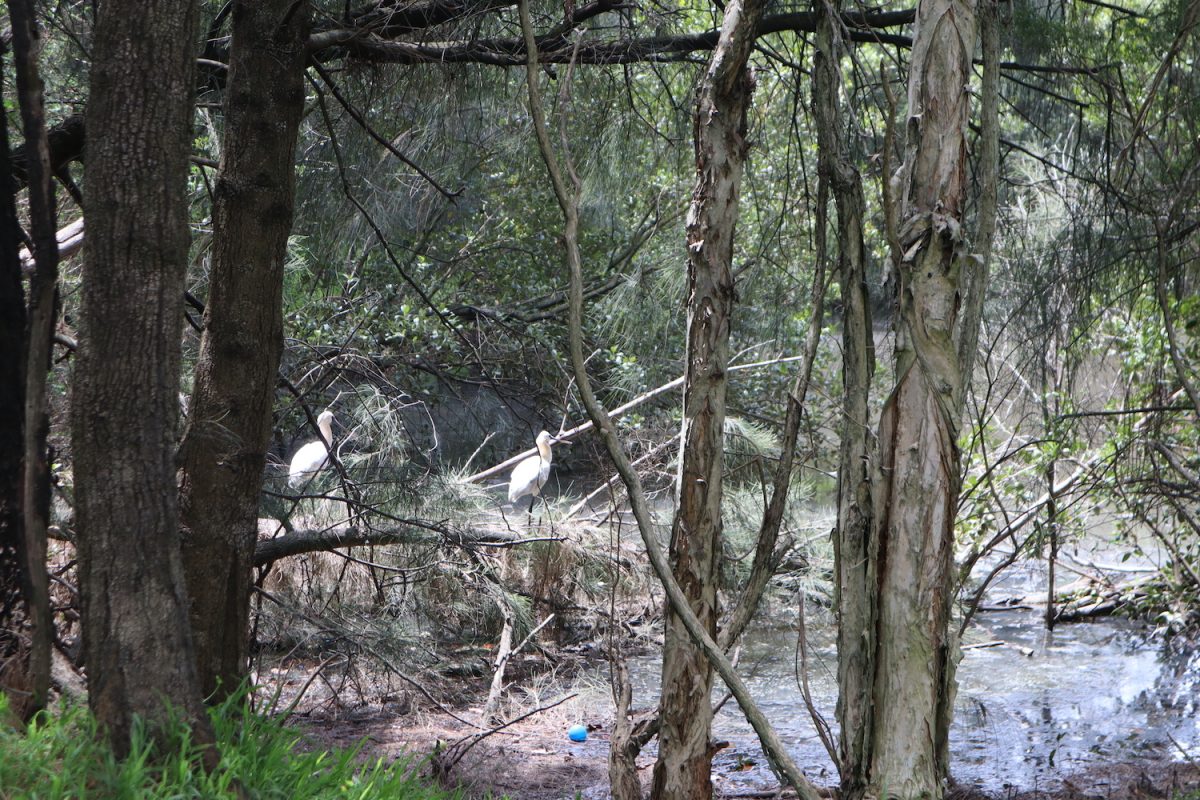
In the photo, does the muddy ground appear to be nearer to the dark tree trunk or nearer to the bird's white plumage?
the dark tree trunk

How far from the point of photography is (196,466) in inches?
124

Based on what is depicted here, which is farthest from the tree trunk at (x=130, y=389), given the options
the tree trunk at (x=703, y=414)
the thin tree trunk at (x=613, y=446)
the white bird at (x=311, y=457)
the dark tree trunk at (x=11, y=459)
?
the white bird at (x=311, y=457)

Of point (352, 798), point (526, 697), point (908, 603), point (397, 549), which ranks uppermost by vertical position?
point (908, 603)

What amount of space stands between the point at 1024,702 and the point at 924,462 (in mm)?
5424

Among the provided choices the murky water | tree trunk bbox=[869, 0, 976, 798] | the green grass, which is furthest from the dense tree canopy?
the murky water

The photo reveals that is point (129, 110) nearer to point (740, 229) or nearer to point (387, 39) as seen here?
point (387, 39)

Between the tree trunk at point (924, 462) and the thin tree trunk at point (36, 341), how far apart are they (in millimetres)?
2047

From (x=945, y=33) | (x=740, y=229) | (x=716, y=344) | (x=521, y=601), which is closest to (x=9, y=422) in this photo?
(x=716, y=344)

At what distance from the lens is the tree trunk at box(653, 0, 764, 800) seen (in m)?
2.84

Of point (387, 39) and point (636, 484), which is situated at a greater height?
point (387, 39)

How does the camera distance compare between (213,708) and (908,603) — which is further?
(213,708)

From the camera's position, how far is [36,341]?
2559mm

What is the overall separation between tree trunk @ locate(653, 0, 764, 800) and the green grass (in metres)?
0.75

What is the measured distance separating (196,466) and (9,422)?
565 millimetres
